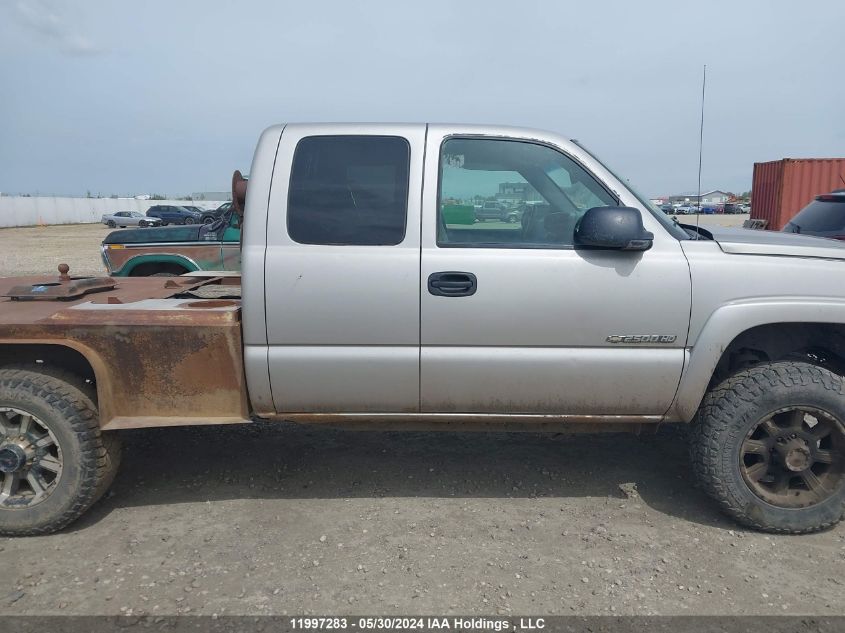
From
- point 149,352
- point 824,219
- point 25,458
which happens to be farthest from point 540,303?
point 824,219

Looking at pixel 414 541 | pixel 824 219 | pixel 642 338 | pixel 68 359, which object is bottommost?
pixel 414 541

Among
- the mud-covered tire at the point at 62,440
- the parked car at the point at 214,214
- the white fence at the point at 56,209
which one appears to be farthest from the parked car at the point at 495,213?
the white fence at the point at 56,209

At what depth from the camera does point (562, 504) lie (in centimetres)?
365

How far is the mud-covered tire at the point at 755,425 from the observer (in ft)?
10.6

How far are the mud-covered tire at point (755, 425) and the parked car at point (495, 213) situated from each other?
4.62ft

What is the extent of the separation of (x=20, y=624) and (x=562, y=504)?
8.79 feet

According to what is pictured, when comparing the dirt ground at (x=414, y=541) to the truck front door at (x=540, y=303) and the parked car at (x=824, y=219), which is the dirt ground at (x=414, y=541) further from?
the parked car at (x=824, y=219)

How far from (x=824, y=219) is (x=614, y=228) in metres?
4.82

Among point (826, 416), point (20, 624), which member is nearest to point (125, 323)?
point (20, 624)

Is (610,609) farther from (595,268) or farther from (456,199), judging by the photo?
(456,199)

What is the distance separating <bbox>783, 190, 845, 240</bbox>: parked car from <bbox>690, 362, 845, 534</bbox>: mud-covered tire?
376 centimetres

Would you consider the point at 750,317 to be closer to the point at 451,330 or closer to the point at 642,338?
the point at 642,338

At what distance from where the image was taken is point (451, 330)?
3143mm

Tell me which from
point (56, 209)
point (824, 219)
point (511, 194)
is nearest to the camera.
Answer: point (511, 194)
